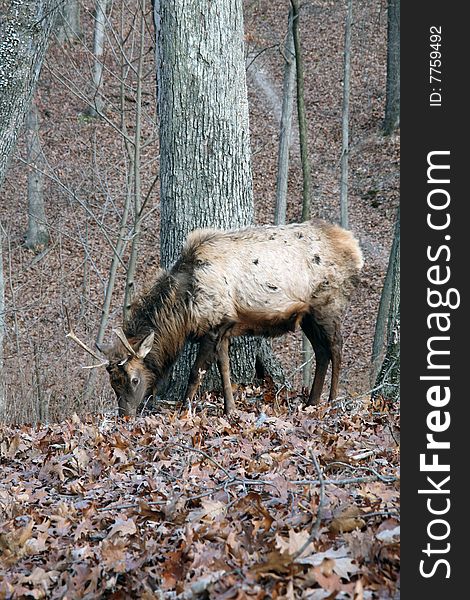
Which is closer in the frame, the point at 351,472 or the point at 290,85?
the point at 351,472

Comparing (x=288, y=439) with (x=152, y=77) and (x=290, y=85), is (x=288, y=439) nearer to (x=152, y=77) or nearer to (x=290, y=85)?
(x=290, y=85)

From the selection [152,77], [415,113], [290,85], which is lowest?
[415,113]

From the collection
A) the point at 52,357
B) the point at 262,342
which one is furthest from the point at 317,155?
the point at 262,342

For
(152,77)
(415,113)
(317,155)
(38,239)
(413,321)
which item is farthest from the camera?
(152,77)

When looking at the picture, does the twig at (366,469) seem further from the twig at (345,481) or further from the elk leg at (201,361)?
the elk leg at (201,361)

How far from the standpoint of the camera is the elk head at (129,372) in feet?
28.7

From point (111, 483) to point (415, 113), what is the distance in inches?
133

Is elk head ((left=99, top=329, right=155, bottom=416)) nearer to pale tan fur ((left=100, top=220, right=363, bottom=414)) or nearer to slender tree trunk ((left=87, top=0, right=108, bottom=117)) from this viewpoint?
pale tan fur ((left=100, top=220, right=363, bottom=414))

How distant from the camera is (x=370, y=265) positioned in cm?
2223

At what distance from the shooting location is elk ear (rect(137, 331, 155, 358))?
8602mm

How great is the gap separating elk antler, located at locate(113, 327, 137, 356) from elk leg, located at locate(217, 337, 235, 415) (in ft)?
3.19

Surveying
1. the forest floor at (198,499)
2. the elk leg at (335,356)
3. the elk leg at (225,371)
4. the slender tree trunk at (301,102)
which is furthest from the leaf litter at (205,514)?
the slender tree trunk at (301,102)

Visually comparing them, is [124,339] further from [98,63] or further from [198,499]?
[98,63]

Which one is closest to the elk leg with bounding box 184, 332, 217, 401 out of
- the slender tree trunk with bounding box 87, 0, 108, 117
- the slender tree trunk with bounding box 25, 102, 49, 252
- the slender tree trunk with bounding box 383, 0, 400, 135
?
the slender tree trunk with bounding box 87, 0, 108, 117
